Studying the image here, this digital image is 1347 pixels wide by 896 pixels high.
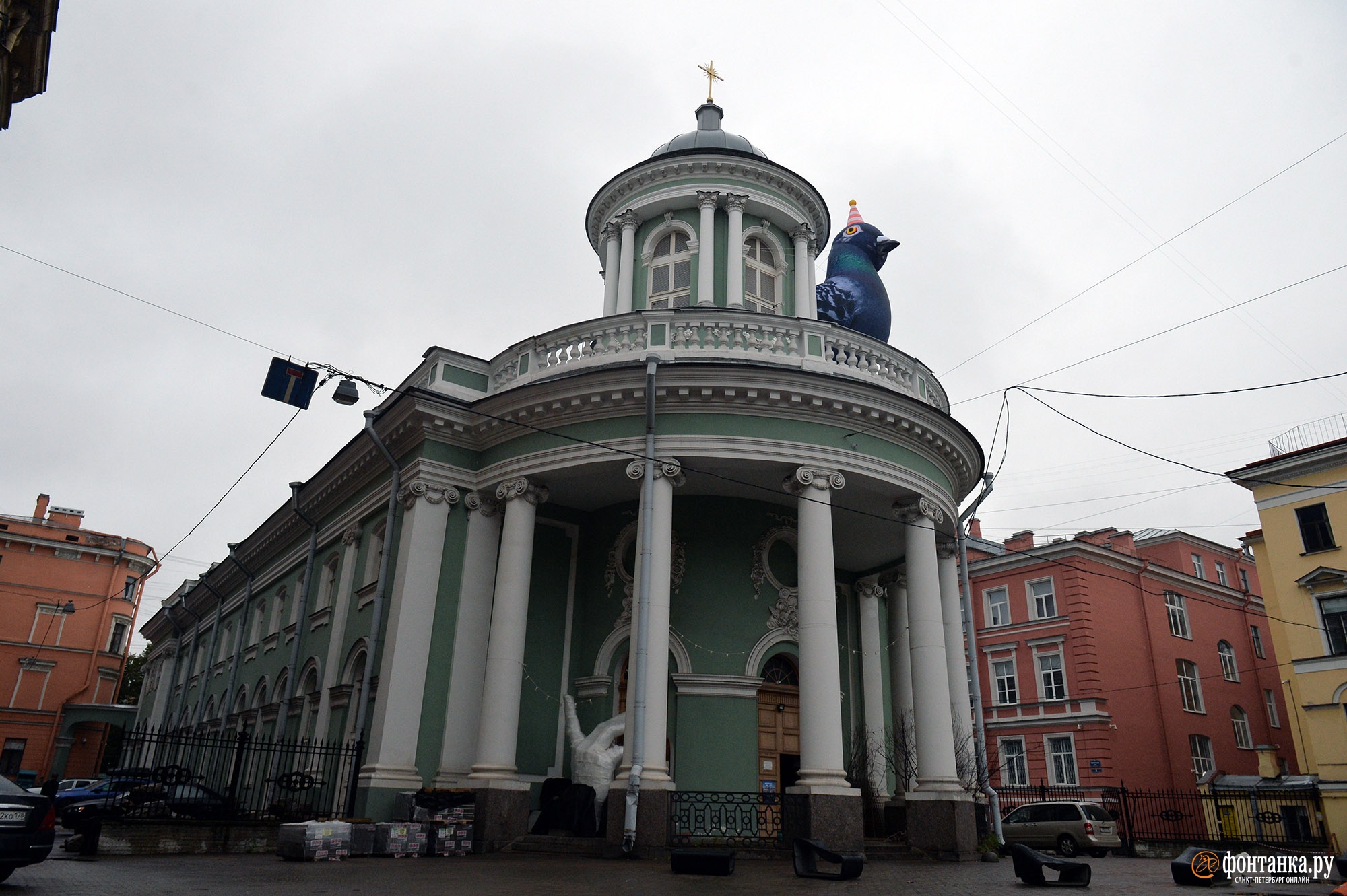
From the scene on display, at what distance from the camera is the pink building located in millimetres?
31406

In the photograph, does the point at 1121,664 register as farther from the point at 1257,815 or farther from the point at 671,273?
the point at 671,273

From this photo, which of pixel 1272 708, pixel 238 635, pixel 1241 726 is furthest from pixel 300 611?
pixel 1272 708

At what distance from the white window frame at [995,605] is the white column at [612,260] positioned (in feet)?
73.6

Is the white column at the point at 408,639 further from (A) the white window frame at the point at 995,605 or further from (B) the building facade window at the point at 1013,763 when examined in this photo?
(A) the white window frame at the point at 995,605

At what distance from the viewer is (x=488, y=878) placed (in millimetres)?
9977

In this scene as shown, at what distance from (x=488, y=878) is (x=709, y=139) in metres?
18.3

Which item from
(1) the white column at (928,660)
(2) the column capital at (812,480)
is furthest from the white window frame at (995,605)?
(2) the column capital at (812,480)

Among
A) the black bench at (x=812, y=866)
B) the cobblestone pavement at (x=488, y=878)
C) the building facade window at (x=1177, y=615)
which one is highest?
the building facade window at (x=1177, y=615)

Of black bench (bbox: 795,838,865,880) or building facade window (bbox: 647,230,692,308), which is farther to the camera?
building facade window (bbox: 647,230,692,308)

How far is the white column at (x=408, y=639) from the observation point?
48.5 ft

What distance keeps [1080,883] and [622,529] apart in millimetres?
9944

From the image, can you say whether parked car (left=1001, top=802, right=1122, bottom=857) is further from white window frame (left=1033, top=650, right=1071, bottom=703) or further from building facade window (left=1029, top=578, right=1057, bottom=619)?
building facade window (left=1029, top=578, right=1057, bottom=619)

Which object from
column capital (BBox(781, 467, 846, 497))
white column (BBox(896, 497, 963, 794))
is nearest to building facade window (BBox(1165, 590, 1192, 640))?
white column (BBox(896, 497, 963, 794))

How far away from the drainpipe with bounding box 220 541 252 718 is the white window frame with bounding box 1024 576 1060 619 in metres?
27.7
